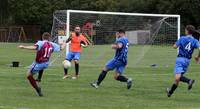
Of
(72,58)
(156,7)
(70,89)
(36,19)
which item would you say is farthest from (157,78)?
(36,19)

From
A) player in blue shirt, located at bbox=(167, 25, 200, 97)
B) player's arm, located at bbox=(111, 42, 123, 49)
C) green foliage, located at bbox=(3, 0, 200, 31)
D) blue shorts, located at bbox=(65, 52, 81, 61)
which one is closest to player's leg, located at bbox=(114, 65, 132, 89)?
player's arm, located at bbox=(111, 42, 123, 49)

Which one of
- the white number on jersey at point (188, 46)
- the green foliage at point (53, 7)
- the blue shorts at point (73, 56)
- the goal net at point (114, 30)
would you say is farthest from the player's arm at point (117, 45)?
the green foliage at point (53, 7)

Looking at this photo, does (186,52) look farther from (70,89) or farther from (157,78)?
(157,78)

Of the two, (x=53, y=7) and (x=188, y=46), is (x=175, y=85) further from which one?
(x=53, y=7)

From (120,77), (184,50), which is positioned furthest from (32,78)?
(184,50)

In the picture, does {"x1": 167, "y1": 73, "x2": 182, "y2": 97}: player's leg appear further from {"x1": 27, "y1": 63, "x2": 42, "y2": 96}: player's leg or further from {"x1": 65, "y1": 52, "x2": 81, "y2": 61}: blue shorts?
{"x1": 65, "y1": 52, "x2": 81, "y2": 61}: blue shorts

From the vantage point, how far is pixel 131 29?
30688 mm

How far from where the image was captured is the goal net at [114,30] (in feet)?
97.0

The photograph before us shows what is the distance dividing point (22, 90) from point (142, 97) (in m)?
3.54

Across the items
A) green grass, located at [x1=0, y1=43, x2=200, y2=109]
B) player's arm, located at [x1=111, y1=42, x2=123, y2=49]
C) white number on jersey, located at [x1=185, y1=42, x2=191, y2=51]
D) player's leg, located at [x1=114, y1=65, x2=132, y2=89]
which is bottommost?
green grass, located at [x1=0, y1=43, x2=200, y2=109]

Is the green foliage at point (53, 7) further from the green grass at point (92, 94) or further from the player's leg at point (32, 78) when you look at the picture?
the player's leg at point (32, 78)

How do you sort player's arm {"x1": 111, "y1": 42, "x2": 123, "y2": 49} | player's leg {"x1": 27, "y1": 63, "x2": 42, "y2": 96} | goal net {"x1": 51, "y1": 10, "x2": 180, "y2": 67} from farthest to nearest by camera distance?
goal net {"x1": 51, "y1": 10, "x2": 180, "y2": 67} → player's arm {"x1": 111, "y1": 42, "x2": 123, "y2": 49} → player's leg {"x1": 27, "y1": 63, "x2": 42, "y2": 96}

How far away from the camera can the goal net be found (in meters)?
29.6

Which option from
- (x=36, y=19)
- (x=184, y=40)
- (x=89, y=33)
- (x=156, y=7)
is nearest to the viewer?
(x=184, y=40)
